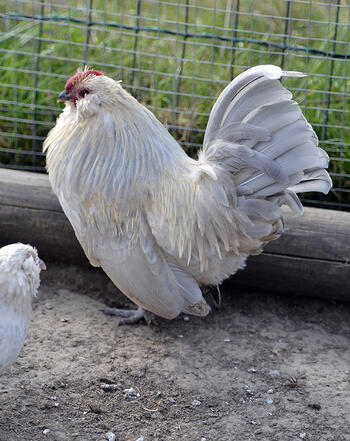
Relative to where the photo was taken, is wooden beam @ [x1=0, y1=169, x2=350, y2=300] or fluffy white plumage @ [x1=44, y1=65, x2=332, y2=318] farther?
wooden beam @ [x1=0, y1=169, x2=350, y2=300]

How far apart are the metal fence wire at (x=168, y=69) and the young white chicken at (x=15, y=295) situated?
6.72ft

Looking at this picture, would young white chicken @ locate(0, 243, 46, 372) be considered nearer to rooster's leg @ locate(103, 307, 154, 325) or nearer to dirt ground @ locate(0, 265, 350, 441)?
dirt ground @ locate(0, 265, 350, 441)

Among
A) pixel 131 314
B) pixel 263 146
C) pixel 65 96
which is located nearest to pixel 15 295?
pixel 65 96

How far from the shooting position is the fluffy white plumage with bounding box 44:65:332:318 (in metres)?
3.61

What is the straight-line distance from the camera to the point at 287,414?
3.77m

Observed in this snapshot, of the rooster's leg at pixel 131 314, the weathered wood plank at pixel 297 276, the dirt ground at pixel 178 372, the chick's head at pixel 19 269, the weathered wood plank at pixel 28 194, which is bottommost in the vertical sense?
the dirt ground at pixel 178 372

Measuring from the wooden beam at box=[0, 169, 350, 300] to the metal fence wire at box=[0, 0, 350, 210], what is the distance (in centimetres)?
48

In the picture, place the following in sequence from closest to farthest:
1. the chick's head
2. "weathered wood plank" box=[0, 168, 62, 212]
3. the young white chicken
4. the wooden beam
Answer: the young white chicken
the chick's head
the wooden beam
"weathered wood plank" box=[0, 168, 62, 212]

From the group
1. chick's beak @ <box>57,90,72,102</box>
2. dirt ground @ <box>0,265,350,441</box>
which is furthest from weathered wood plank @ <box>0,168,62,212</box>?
chick's beak @ <box>57,90,72,102</box>

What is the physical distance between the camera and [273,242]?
15.0ft

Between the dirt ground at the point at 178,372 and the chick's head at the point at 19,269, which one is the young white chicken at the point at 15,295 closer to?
the chick's head at the point at 19,269

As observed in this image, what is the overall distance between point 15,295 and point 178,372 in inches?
46.9

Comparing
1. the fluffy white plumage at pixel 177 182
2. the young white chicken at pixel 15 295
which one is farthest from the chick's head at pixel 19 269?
the fluffy white plumage at pixel 177 182

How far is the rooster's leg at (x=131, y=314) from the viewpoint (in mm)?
4602
